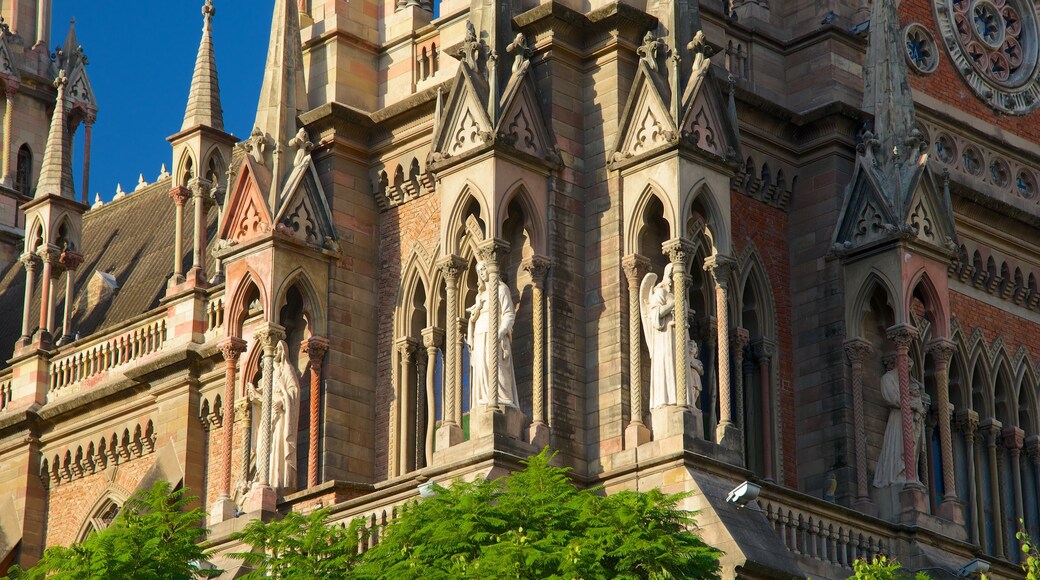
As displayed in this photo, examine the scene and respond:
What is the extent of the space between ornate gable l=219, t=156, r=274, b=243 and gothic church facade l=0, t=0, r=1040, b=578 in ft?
0.18

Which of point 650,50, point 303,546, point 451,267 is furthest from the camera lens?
point 650,50

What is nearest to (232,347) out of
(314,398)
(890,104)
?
(314,398)

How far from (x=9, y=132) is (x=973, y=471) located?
31.4 m

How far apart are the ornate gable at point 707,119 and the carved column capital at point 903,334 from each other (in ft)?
12.9

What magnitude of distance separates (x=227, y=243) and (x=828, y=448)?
9.48 metres

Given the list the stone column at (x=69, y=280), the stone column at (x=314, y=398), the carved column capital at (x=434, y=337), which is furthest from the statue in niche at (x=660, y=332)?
the stone column at (x=69, y=280)

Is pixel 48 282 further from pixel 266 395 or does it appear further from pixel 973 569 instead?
pixel 973 569

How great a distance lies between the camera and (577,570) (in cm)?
3072

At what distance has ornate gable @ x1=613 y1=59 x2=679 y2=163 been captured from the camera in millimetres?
36969

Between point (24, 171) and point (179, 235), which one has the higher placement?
point (24, 171)

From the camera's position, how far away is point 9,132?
65625 mm

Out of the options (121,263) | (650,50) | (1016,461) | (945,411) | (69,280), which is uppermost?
(121,263)

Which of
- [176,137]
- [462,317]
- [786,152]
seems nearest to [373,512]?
[462,317]

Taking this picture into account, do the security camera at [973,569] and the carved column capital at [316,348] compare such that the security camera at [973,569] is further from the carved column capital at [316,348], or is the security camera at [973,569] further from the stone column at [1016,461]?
the carved column capital at [316,348]
